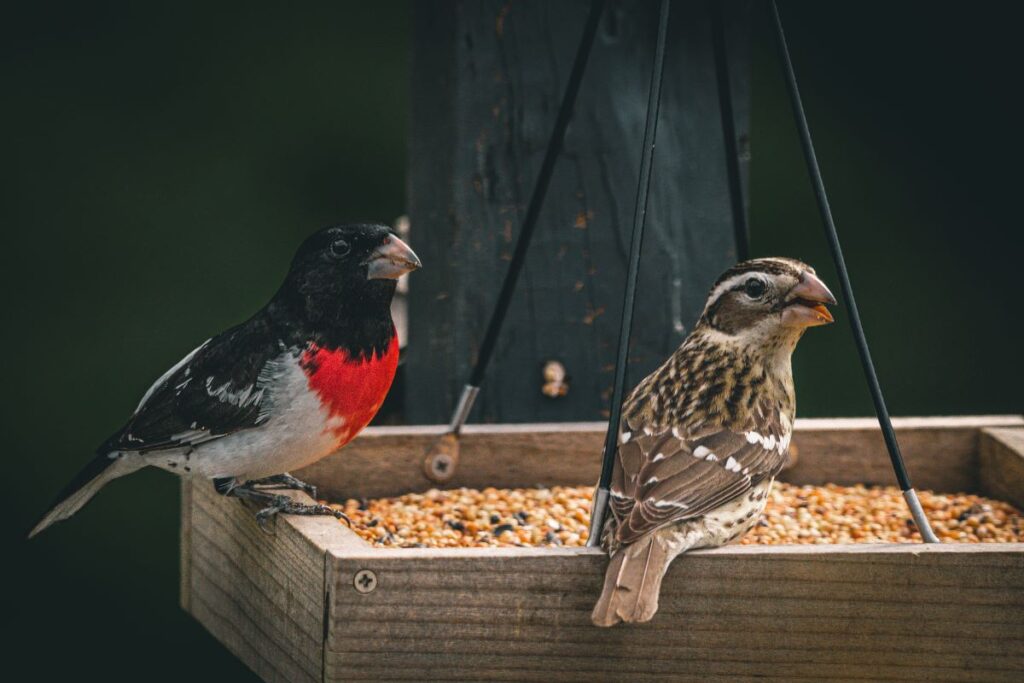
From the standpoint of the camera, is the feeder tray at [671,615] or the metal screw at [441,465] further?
the metal screw at [441,465]

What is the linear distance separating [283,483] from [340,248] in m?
0.50

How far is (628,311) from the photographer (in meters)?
2.65

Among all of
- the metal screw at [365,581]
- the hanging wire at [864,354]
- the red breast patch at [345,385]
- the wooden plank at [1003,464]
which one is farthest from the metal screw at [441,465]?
the wooden plank at [1003,464]

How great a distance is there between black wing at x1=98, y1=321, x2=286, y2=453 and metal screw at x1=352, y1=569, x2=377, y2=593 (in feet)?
1.70

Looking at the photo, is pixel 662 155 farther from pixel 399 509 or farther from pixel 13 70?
pixel 13 70

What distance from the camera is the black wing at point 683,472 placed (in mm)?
2645

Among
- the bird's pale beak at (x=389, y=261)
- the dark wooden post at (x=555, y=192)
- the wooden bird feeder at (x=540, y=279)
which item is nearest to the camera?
the bird's pale beak at (x=389, y=261)

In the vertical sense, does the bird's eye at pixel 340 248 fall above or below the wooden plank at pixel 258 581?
above

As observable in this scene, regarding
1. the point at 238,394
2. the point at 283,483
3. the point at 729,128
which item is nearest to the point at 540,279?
the point at 729,128

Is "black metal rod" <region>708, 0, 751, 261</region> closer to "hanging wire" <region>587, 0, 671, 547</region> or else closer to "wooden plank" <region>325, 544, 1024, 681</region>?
"hanging wire" <region>587, 0, 671, 547</region>

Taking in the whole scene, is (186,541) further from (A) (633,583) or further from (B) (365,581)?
(A) (633,583)

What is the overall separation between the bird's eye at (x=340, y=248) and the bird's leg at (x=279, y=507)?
48cm

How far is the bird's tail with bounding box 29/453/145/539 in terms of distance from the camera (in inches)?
122

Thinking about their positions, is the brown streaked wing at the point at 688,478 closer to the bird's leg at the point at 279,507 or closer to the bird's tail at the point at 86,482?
the bird's leg at the point at 279,507
